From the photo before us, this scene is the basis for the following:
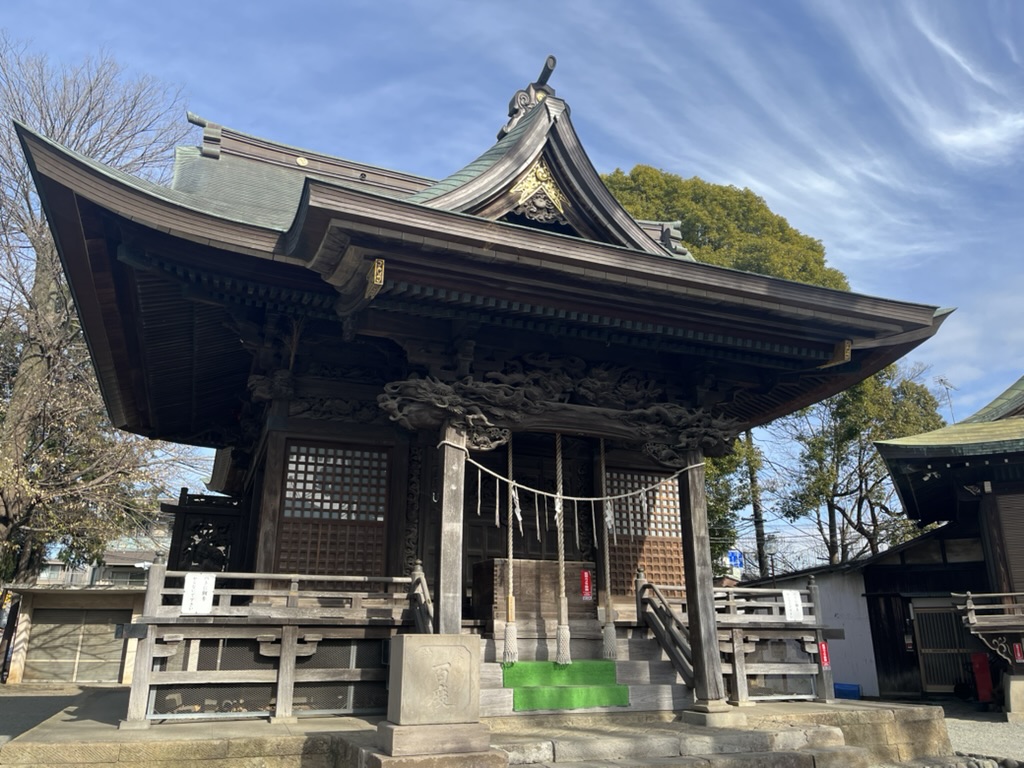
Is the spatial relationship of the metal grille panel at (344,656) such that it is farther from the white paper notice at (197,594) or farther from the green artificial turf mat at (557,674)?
the green artificial turf mat at (557,674)

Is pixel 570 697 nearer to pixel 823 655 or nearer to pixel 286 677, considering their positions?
pixel 286 677

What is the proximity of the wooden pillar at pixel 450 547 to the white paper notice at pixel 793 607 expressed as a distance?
15.7ft

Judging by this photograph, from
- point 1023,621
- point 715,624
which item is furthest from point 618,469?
point 1023,621

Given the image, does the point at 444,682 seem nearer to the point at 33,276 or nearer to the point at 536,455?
the point at 536,455

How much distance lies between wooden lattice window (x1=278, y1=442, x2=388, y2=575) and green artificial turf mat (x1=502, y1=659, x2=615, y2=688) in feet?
7.92

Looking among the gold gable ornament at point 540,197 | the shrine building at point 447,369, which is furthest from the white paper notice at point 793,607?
the gold gable ornament at point 540,197

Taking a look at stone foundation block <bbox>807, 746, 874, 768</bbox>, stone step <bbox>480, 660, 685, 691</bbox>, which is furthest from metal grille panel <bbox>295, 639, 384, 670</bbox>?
stone foundation block <bbox>807, 746, 874, 768</bbox>

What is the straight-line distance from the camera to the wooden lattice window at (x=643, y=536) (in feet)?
37.7

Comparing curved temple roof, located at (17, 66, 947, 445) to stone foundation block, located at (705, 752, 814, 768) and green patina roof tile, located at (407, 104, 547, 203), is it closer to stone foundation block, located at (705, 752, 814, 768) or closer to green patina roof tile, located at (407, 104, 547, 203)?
green patina roof tile, located at (407, 104, 547, 203)

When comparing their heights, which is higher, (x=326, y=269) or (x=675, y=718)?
(x=326, y=269)

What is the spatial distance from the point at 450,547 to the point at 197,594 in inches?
105

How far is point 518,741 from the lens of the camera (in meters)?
6.68

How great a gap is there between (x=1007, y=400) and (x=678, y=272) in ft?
51.3

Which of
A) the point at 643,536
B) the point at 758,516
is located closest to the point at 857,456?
the point at 758,516
